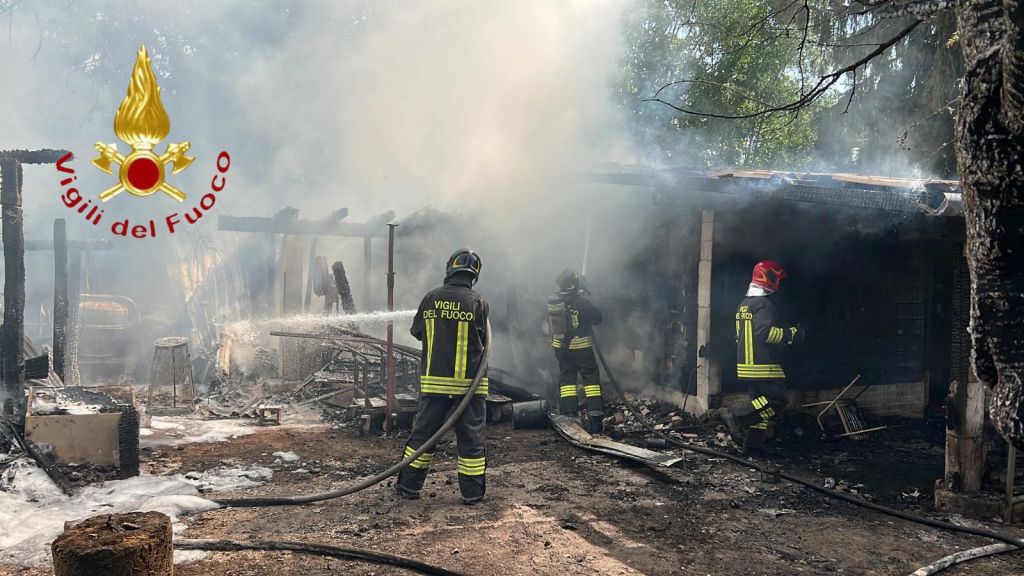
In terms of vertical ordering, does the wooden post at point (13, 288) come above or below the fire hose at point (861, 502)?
above

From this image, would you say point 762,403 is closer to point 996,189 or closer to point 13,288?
point 996,189

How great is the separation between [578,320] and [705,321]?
157 centimetres

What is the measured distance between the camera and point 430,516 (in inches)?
201

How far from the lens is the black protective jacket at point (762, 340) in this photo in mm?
6984

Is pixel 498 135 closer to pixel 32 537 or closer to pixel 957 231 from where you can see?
pixel 957 231

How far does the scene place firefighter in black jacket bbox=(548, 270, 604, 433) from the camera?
8656mm

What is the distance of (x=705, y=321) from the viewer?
8312 mm

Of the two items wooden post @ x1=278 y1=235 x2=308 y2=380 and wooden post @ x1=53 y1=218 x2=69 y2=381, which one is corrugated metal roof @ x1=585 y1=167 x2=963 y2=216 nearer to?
wooden post @ x1=53 y1=218 x2=69 y2=381

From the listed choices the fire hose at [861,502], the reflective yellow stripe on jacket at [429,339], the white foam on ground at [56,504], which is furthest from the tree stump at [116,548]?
the fire hose at [861,502]

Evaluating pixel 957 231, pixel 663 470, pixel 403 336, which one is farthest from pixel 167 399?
pixel 957 231

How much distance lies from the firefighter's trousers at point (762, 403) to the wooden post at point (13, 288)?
22.3 feet

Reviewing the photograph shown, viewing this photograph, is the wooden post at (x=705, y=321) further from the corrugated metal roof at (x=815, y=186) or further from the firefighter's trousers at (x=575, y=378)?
the firefighter's trousers at (x=575, y=378)

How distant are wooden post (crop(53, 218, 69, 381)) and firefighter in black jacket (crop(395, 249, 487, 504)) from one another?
201 inches

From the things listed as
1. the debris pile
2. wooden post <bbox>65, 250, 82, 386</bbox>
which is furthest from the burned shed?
wooden post <bbox>65, 250, 82, 386</bbox>
